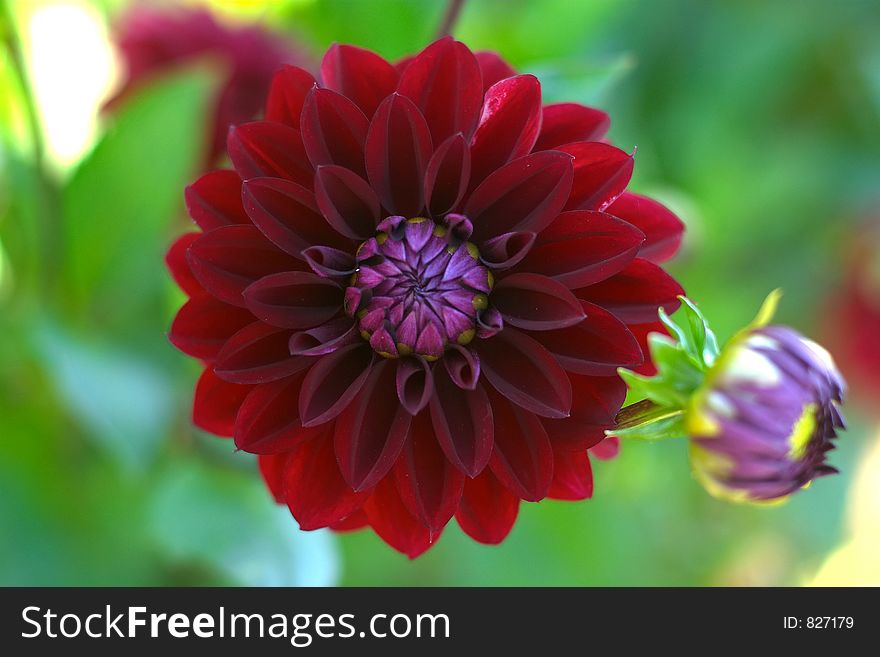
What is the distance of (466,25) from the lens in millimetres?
1403

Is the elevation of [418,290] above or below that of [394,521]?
above

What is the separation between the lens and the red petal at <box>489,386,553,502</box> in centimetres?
57

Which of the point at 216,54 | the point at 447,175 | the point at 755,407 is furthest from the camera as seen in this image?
the point at 216,54

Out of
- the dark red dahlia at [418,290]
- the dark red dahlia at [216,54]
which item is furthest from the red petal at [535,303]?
the dark red dahlia at [216,54]

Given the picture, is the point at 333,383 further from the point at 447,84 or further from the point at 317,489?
the point at 447,84

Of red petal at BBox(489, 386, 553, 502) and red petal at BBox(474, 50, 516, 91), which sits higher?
red petal at BBox(474, 50, 516, 91)

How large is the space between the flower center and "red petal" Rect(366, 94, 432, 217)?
2cm

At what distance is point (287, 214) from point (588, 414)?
0.77ft

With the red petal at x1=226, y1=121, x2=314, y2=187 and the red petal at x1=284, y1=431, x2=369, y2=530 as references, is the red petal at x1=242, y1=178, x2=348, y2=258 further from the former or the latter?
the red petal at x1=284, y1=431, x2=369, y2=530

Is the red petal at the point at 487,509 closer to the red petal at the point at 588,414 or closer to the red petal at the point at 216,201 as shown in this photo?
the red petal at the point at 588,414

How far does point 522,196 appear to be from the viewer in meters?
0.59

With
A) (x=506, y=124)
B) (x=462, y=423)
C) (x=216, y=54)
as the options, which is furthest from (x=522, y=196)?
(x=216, y=54)

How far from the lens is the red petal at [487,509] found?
1.99 ft

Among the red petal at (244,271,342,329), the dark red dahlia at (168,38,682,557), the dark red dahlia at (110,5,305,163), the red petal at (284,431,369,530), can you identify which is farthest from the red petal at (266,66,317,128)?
the dark red dahlia at (110,5,305,163)
